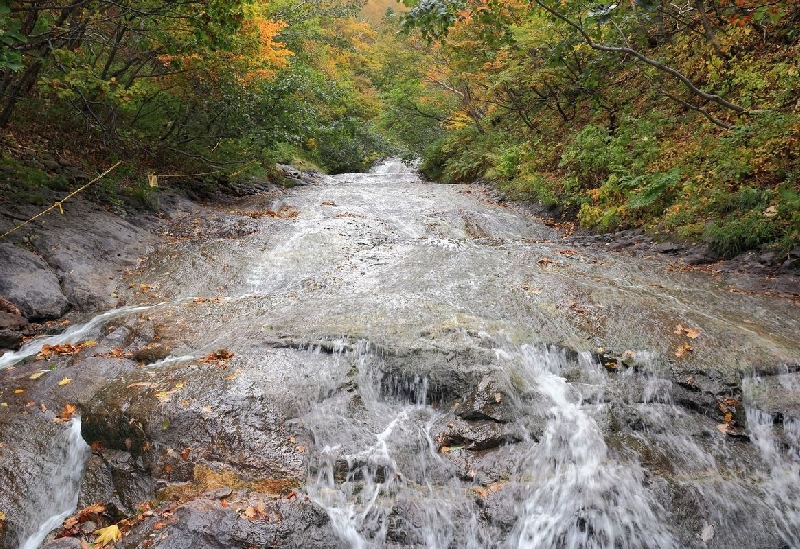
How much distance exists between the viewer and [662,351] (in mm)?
4637

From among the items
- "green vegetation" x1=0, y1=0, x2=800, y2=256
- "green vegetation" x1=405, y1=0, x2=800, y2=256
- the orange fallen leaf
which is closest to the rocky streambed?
the orange fallen leaf

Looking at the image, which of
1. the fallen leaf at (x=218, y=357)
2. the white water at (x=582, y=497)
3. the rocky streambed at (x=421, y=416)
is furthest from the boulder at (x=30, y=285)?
the white water at (x=582, y=497)

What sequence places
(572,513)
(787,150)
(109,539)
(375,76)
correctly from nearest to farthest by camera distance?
(109,539) < (572,513) < (787,150) < (375,76)

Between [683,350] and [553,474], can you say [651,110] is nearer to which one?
[683,350]

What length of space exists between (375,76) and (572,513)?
3089 centimetres

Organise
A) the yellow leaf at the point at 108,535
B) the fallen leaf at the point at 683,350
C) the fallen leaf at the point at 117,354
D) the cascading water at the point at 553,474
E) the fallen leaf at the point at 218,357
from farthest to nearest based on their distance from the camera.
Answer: the fallen leaf at the point at 117,354 < the fallen leaf at the point at 683,350 < the fallen leaf at the point at 218,357 < the cascading water at the point at 553,474 < the yellow leaf at the point at 108,535

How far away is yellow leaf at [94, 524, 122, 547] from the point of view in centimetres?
301

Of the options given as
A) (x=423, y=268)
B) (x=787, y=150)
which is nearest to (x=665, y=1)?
(x=787, y=150)

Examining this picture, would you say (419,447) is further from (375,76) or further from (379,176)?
(375,76)

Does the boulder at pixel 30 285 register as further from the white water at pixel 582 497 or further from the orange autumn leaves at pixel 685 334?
the orange autumn leaves at pixel 685 334

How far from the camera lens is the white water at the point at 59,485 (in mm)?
3258

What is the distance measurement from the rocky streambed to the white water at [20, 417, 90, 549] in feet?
0.05

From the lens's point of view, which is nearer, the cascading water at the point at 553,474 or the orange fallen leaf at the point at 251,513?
the orange fallen leaf at the point at 251,513

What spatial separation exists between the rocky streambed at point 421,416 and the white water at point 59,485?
0.02 m
